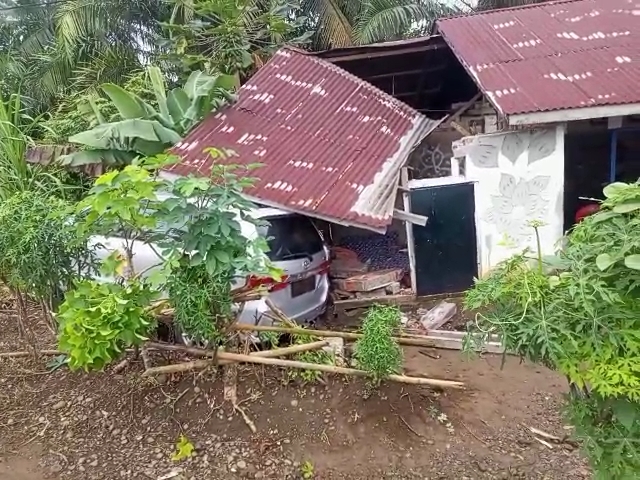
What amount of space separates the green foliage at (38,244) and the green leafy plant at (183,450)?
1545 mm

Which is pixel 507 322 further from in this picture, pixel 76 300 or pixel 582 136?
pixel 582 136

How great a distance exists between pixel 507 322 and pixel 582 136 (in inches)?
266

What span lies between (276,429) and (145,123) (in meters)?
4.34

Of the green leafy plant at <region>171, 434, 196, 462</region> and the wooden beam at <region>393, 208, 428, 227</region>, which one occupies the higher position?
the wooden beam at <region>393, 208, 428, 227</region>

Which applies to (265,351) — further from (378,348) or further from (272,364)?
(378,348)

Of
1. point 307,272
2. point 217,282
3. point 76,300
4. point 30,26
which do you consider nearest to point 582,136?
point 307,272

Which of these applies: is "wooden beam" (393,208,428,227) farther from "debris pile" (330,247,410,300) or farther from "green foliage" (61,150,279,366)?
"green foliage" (61,150,279,366)

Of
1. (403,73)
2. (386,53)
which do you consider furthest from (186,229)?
(403,73)

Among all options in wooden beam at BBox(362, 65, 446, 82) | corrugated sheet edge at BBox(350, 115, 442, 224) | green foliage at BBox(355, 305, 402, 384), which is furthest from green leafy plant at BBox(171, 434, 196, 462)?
wooden beam at BBox(362, 65, 446, 82)

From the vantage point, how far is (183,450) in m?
4.02

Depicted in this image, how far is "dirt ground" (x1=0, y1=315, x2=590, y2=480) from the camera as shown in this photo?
12.7 feet

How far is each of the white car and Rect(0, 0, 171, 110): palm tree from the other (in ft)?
24.3

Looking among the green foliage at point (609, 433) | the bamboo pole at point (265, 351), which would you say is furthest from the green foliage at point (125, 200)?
the green foliage at point (609, 433)

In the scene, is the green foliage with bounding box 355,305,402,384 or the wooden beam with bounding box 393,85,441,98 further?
the wooden beam with bounding box 393,85,441,98
